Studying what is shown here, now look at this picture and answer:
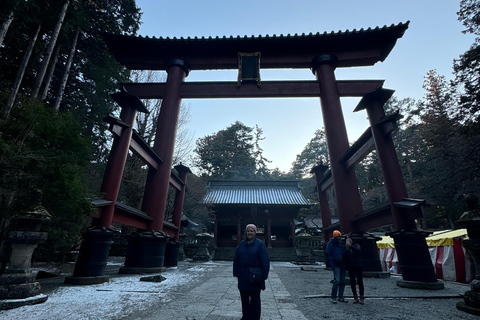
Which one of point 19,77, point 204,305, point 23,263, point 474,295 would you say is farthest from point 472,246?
point 19,77

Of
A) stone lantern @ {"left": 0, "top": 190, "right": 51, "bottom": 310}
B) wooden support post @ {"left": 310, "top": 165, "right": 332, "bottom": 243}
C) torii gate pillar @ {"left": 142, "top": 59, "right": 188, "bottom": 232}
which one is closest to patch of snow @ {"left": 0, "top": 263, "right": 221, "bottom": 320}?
stone lantern @ {"left": 0, "top": 190, "right": 51, "bottom": 310}

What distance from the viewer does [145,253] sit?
7.22 m

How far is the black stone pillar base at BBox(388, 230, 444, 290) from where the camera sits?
5.29m

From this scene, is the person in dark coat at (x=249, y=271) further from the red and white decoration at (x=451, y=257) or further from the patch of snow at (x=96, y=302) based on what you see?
the red and white decoration at (x=451, y=257)

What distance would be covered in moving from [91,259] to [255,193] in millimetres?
17545

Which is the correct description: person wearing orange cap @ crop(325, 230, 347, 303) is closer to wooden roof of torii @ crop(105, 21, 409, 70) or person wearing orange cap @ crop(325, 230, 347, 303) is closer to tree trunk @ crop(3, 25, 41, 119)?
wooden roof of torii @ crop(105, 21, 409, 70)

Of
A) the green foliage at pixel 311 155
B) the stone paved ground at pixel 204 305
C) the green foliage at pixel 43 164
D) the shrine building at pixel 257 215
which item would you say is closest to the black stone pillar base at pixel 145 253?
the stone paved ground at pixel 204 305

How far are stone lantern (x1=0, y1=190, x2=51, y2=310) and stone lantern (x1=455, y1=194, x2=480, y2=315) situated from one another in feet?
22.3

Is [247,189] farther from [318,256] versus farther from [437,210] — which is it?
[437,210]

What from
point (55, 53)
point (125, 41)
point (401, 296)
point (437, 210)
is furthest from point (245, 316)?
point (437, 210)

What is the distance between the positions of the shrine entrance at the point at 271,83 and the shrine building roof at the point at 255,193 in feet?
30.2

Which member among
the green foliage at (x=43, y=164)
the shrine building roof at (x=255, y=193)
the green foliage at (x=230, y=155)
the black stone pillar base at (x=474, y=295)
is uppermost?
the green foliage at (x=230, y=155)

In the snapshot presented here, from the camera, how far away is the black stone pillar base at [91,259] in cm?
511

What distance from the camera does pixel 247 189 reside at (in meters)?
23.0
